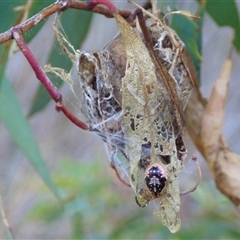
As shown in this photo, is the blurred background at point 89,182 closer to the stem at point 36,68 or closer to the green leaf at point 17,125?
the green leaf at point 17,125

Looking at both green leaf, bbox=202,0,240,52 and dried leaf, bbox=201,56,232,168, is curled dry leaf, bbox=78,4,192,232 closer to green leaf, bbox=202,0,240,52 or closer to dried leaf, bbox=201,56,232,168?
dried leaf, bbox=201,56,232,168

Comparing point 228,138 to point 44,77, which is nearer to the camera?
point 44,77

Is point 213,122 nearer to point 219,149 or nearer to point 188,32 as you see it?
point 219,149

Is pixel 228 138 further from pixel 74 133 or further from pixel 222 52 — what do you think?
pixel 74 133

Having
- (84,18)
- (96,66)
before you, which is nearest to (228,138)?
(84,18)

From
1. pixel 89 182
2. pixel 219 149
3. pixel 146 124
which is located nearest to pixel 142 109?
pixel 146 124

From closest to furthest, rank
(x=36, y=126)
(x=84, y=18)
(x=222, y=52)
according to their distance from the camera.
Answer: (x=84, y=18)
(x=222, y=52)
(x=36, y=126)

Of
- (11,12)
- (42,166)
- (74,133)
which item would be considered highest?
(11,12)

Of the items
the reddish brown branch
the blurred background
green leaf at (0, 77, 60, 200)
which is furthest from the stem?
the blurred background
